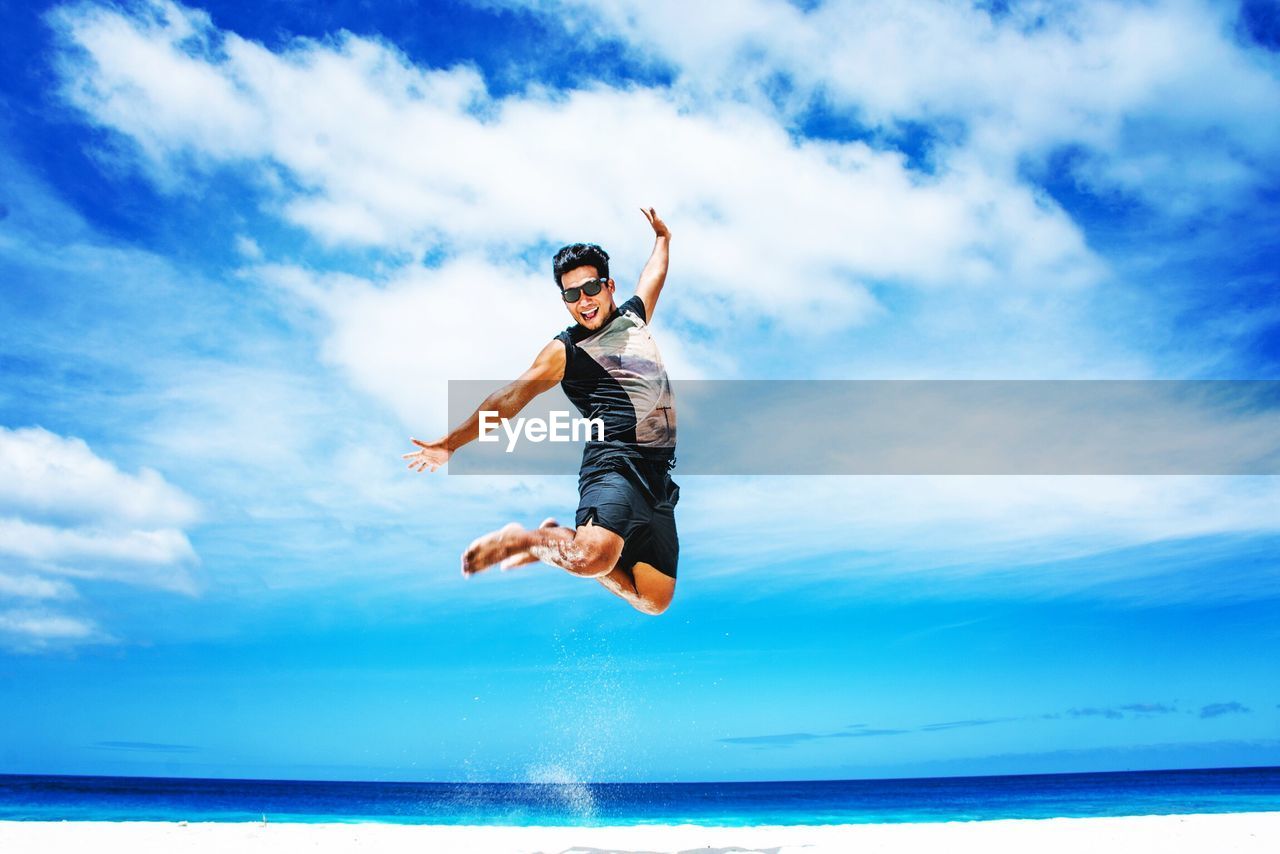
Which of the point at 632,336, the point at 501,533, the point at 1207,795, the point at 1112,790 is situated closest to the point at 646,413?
the point at 632,336

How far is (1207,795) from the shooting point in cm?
3669

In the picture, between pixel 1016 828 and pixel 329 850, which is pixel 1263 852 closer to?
pixel 1016 828

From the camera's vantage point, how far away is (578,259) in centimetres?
559

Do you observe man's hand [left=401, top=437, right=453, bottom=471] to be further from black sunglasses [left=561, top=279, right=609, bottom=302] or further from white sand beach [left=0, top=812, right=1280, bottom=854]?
white sand beach [left=0, top=812, right=1280, bottom=854]

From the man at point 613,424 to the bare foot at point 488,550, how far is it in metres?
0.44

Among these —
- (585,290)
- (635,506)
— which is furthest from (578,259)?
(635,506)

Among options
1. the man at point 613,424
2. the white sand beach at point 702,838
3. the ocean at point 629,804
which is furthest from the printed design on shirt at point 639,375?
the ocean at point 629,804

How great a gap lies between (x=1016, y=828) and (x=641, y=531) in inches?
298

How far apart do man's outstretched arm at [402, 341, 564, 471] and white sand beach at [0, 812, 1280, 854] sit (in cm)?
450

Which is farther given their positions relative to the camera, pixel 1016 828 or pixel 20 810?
pixel 20 810

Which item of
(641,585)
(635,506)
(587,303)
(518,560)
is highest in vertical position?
(587,303)

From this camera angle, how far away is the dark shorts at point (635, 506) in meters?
5.12

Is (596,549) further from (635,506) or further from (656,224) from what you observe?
(656,224)

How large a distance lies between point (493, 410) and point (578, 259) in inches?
44.8
